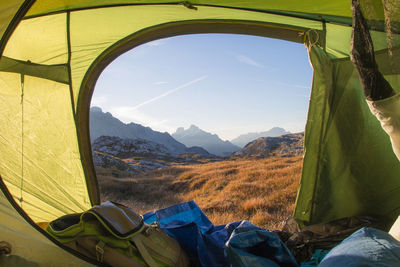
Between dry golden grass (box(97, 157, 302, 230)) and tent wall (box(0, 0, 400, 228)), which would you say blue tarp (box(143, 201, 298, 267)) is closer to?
tent wall (box(0, 0, 400, 228))

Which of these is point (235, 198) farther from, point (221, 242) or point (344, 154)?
point (221, 242)

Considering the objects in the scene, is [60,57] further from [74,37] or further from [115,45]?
[115,45]

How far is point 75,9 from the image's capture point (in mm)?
2926

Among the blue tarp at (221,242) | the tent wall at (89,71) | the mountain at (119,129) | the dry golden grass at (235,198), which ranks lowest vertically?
the dry golden grass at (235,198)

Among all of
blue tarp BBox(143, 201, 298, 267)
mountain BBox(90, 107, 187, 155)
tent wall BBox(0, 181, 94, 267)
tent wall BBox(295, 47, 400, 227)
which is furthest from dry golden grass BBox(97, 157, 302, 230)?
mountain BBox(90, 107, 187, 155)

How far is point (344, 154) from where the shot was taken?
2855 millimetres

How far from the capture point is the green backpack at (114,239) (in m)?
1.85

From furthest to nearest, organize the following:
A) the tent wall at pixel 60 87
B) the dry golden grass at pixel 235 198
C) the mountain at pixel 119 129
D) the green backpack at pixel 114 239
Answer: the mountain at pixel 119 129
the dry golden grass at pixel 235 198
the tent wall at pixel 60 87
the green backpack at pixel 114 239

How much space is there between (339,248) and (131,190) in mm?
9727

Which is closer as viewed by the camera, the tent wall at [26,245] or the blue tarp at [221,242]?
the tent wall at [26,245]

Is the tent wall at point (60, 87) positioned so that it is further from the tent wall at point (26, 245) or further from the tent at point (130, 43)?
the tent wall at point (26, 245)

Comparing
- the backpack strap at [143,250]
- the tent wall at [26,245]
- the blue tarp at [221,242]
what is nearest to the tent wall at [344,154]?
the blue tarp at [221,242]

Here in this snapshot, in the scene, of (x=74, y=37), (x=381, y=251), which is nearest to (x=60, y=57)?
(x=74, y=37)

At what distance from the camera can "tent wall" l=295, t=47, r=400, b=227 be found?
107 inches
